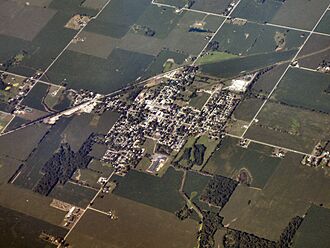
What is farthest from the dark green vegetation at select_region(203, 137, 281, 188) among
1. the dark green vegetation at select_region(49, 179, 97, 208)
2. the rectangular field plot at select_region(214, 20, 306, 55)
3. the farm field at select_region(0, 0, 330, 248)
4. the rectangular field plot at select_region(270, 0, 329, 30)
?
the rectangular field plot at select_region(270, 0, 329, 30)

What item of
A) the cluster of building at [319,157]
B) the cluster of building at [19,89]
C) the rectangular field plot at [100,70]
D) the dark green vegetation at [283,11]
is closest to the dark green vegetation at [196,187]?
the cluster of building at [319,157]

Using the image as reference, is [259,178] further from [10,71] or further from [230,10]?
[10,71]

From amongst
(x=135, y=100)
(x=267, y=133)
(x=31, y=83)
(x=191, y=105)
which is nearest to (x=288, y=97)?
(x=267, y=133)

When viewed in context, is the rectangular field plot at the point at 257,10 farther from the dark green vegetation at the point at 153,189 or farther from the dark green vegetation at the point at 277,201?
the dark green vegetation at the point at 153,189

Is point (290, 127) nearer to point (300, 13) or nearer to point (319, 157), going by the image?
point (319, 157)

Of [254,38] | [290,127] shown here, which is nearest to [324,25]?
[254,38]

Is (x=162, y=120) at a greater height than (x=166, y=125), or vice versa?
(x=162, y=120)
